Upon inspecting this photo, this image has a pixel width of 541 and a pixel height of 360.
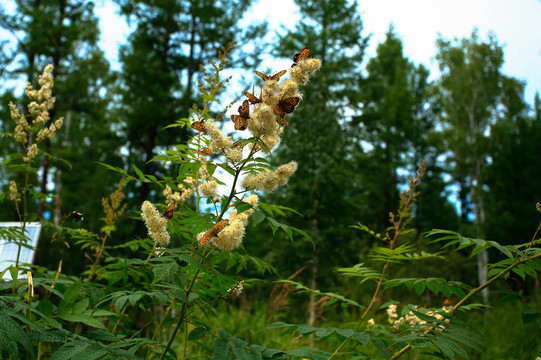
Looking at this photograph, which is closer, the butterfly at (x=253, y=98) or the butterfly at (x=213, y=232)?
the butterfly at (x=213, y=232)

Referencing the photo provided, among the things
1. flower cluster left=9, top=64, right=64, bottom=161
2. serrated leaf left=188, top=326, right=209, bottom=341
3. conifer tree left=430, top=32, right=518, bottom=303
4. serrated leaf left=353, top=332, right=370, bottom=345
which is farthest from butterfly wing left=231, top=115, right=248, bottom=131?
conifer tree left=430, top=32, right=518, bottom=303

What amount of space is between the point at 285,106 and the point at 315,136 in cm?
752

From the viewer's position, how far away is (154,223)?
1.51 metres

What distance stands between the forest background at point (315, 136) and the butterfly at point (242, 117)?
2.73 m

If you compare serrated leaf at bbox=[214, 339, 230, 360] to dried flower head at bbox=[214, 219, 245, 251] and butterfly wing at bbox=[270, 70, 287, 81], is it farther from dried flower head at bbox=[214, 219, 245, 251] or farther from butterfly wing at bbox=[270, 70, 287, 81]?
butterfly wing at bbox=[270, 70, 287, 81]

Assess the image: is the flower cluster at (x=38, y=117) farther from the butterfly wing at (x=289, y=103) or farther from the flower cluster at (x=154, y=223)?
the butterfly wing at (x=289, y=103)

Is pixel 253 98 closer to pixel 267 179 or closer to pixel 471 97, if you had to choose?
pixel 267 179

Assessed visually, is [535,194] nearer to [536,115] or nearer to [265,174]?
[536,115]

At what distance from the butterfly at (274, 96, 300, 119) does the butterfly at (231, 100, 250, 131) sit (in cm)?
10

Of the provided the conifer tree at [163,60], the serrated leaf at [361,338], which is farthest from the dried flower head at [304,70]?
the conifer tree at [163,60]

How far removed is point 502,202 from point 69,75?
15.4 metres

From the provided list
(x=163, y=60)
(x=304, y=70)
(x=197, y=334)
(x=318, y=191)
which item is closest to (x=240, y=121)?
(x=304, y=70)

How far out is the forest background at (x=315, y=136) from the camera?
27.6 feet

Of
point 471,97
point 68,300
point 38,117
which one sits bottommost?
point 68,300
